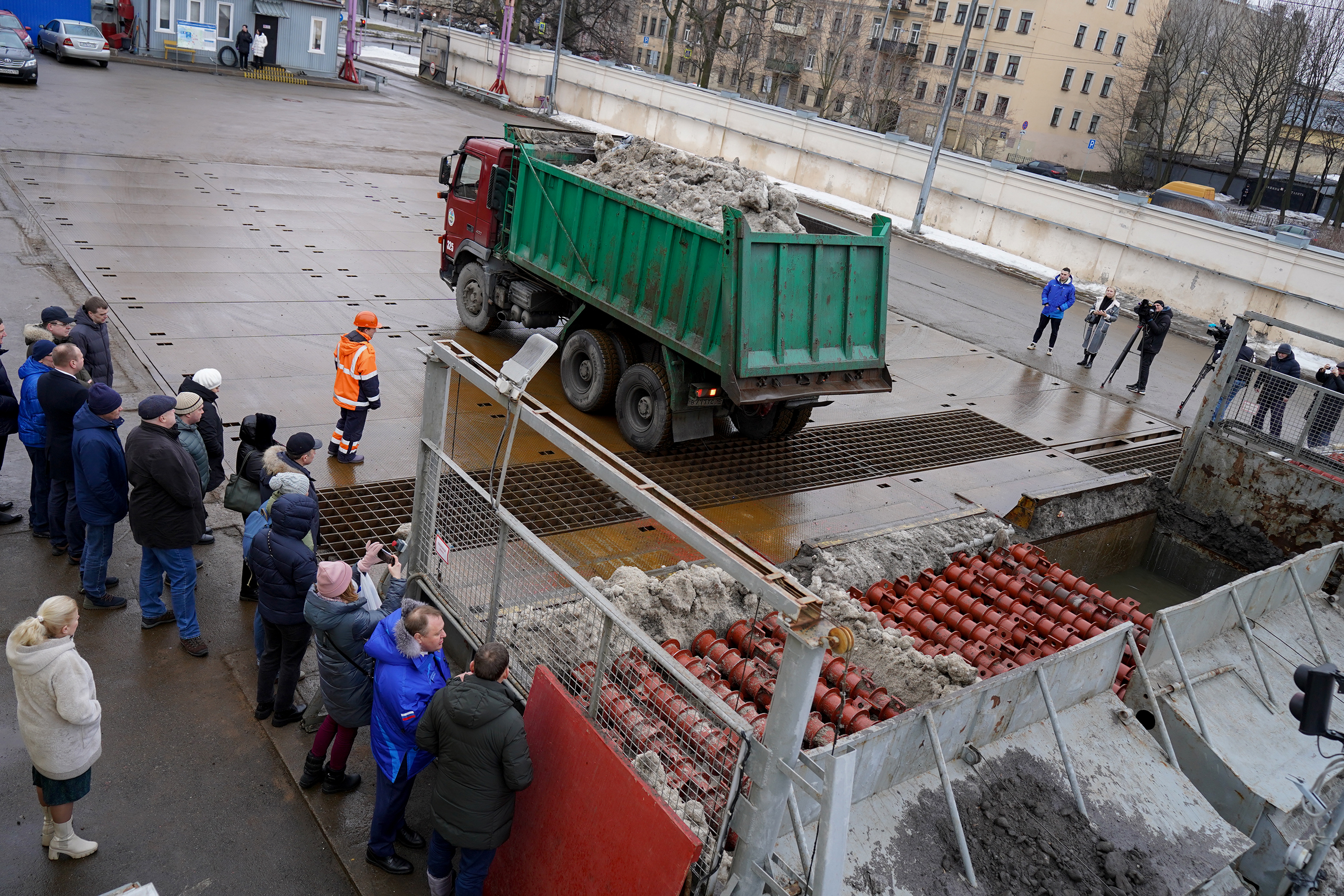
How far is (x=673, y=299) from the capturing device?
30.8 feet

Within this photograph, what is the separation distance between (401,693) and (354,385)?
4664 millimetres

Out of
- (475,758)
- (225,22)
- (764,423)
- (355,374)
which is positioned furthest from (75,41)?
(475,758)

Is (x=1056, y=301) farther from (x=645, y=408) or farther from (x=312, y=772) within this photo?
(x=312, y=772)

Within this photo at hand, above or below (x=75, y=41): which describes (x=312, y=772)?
below

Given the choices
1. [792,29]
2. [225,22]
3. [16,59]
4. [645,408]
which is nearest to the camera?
[645,408]

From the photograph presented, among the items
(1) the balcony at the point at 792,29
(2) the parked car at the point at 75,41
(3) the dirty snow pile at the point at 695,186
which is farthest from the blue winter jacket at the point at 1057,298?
(1) the balcony at the point at 792,29

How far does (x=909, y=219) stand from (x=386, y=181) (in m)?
14.7

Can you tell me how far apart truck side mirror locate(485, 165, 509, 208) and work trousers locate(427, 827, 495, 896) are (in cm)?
878

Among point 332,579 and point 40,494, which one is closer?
point 332,579

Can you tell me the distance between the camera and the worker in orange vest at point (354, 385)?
27.7ft

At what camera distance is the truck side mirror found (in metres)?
11.6

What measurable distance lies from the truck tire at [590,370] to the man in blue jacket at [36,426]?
5.09m

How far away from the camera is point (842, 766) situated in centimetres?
338

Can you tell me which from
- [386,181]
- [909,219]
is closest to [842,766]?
[386,181]
